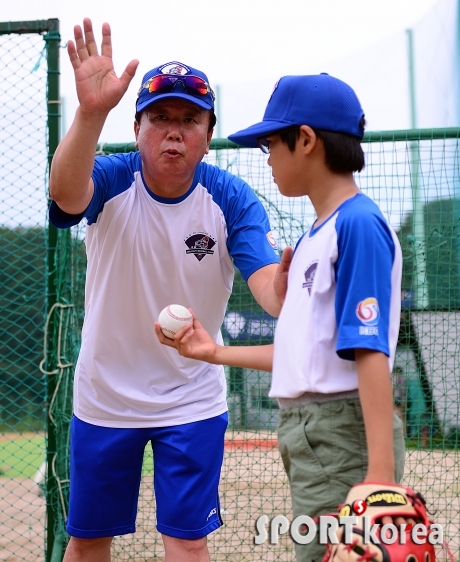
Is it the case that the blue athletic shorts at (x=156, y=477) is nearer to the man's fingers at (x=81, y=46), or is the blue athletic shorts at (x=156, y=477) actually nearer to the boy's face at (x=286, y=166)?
the boy's face at (x=286, y=166)

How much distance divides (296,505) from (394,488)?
35 centimetres

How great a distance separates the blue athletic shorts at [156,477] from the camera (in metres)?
3.12

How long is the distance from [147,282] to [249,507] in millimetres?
2479

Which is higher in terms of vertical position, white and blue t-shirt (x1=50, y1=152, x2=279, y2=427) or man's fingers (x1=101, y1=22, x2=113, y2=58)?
man's fingers (x1=101, y1=22, x2=113, y2=58)

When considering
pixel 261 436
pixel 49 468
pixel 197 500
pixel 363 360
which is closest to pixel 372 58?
pixel 261 436

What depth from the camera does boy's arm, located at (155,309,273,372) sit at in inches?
94.0

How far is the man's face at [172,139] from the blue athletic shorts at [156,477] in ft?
3.39

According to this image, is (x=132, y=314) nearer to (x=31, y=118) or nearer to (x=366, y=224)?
(x=366, y=224)

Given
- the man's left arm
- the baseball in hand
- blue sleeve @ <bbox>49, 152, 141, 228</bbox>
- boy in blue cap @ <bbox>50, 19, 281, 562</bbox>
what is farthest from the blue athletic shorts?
blue sleeve @ <bbox>49, 152, 141, 228</bbox>

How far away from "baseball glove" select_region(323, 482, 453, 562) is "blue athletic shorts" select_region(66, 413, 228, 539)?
1.29 meters

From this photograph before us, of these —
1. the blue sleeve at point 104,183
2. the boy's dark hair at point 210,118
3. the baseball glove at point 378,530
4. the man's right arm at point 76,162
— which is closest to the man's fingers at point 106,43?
the man's right arm at point 76,162

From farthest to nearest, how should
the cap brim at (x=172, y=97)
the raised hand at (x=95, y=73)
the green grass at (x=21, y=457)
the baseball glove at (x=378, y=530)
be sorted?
the green grass at (x=21, y=457) < the cap brim at (x=172, y=97) < the raised hand at (x=95, y=73) < the baseball glove at (x=378, y=530)

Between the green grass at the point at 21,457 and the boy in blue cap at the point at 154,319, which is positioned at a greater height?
the boy in blue cap at the point at 154,319

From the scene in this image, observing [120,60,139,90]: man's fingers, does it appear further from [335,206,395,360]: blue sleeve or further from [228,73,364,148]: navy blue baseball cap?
[335,206,395,360]: blue sleeve
